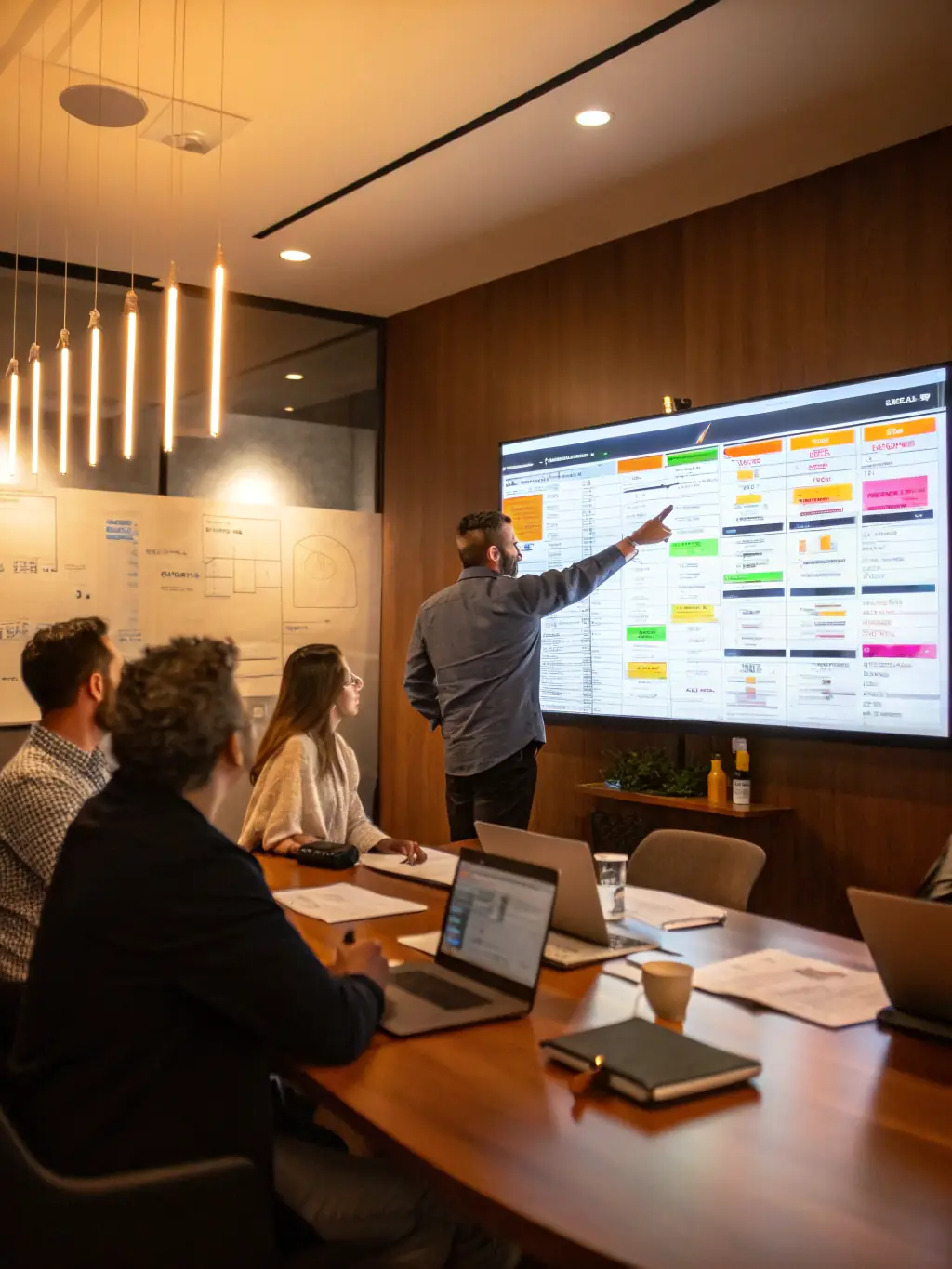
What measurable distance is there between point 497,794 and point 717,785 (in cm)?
82

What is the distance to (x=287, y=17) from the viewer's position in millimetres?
→ 3135

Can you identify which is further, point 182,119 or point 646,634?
point 646,634

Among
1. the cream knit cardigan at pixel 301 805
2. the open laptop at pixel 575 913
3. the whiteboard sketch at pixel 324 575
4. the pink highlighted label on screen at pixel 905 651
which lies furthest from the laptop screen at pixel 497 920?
the whiteboard sketch at pixel 324 575

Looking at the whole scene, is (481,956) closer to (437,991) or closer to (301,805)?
(437,991)

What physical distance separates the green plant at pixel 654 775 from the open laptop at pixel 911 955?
2.52 metres

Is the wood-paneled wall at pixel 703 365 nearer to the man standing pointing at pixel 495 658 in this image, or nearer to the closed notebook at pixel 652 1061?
the man standing pointing at pixel 495 658

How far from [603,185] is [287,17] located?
151 cm

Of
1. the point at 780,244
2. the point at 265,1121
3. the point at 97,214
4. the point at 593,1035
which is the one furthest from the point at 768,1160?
the point at 97,214

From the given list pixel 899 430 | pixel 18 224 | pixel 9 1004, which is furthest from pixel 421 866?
pixel 18 224

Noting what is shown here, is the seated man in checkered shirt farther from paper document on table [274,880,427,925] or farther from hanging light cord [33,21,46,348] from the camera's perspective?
hanging light cord [33,21,46,348]

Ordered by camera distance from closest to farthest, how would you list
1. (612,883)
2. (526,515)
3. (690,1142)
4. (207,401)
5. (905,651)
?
(690,1142) < (612,883) < (905,651) < (526,515) < (207,401)

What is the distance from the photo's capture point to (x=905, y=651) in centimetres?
364

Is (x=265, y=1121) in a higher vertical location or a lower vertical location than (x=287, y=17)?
lower

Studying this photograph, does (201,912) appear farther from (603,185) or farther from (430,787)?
(430,787)
